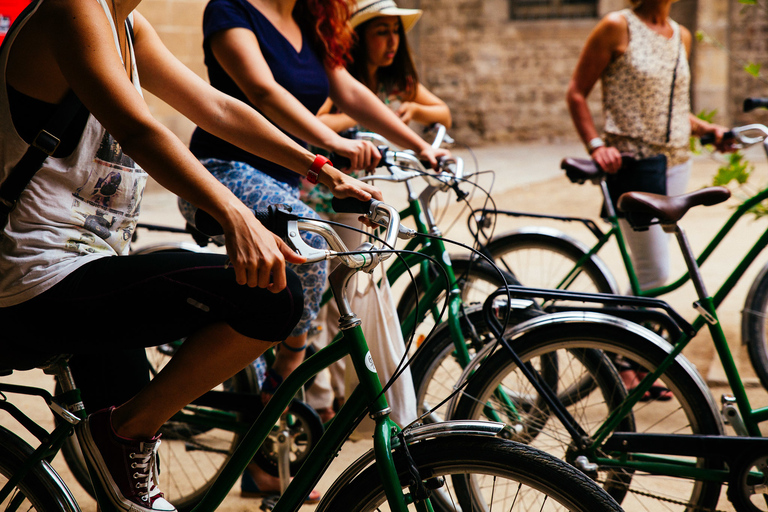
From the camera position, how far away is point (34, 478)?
1.74 metres

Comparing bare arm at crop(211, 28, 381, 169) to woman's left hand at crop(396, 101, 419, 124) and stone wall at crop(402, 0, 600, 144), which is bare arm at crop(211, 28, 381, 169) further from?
stone wall at crop(402, 0, 600, 144)

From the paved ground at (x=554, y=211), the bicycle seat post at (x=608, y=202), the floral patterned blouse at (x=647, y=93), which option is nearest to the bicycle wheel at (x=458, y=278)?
the paved ground at (x=554, y=211)

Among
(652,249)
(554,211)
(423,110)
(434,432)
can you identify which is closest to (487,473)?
(434,432)

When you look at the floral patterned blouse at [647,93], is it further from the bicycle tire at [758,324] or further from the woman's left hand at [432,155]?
the woman's left hand at [432,155]

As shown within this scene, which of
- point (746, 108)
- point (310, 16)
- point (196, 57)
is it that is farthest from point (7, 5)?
point (196, 57)

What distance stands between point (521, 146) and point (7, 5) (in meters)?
11.2

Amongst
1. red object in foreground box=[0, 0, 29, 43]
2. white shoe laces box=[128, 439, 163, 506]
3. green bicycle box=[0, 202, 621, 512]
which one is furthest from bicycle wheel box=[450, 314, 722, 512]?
red object in foreground box=[0, 0, 29, 43]

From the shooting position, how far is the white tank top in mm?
1559

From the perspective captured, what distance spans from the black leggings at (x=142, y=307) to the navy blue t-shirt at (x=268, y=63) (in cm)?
96

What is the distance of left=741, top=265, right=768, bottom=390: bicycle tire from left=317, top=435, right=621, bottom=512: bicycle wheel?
83.7 inches

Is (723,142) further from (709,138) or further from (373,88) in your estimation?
(373,88)

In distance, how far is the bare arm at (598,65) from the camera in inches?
133

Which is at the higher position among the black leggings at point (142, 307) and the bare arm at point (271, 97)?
the bare arm at point (271, 97)

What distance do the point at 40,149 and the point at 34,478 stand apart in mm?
756
